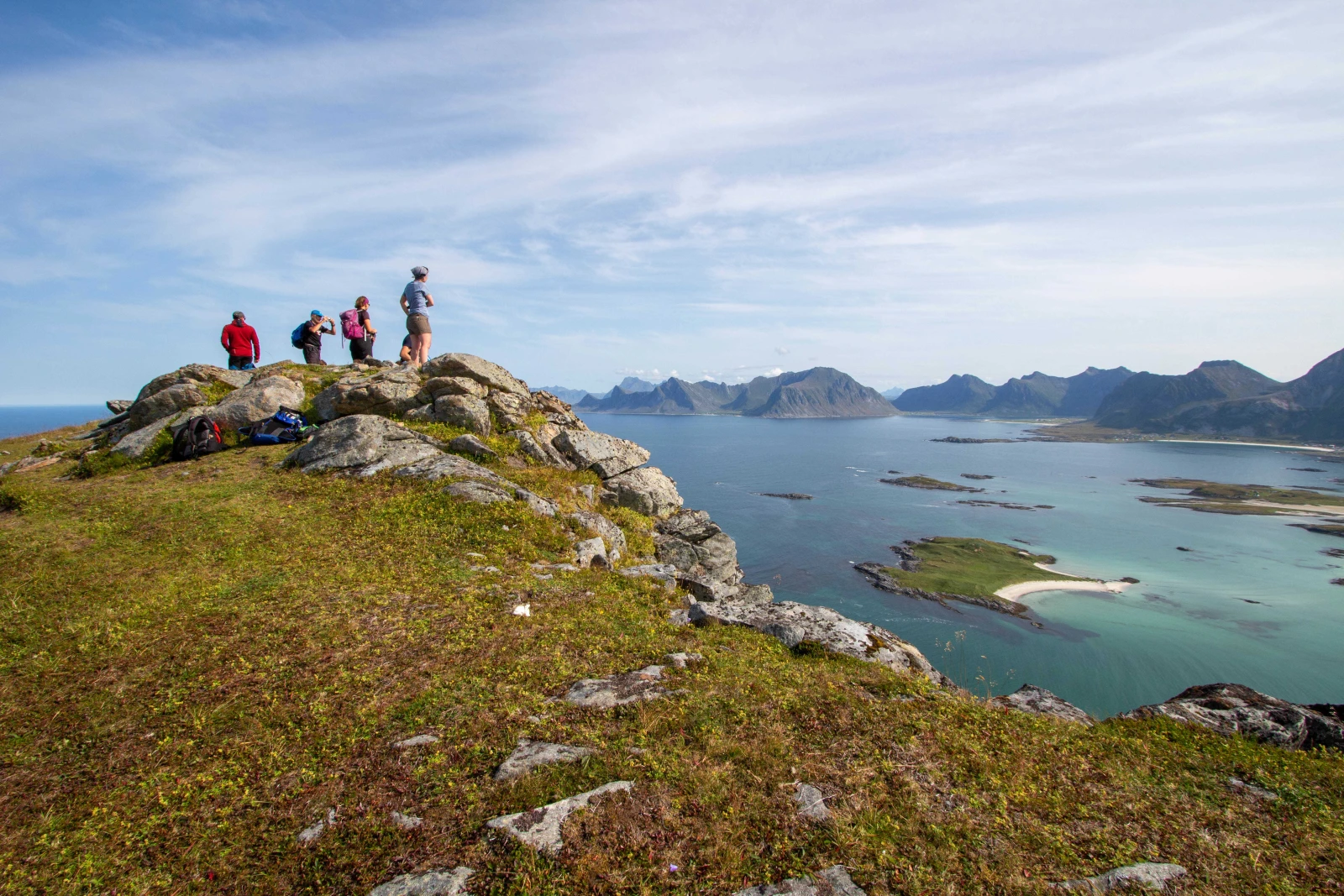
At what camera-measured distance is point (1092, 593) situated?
7331 centimetres

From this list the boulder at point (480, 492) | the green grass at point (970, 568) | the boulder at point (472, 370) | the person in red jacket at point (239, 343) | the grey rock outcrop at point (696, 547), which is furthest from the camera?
the green grass at point (970, 568)

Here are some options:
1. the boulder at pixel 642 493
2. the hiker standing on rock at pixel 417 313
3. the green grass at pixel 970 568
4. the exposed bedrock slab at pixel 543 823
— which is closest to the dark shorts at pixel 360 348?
the hiker standing on rock at pixel 417 313

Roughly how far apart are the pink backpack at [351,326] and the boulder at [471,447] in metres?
14.1

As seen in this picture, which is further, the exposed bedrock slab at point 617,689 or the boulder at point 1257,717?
the boulder at point 1257,717

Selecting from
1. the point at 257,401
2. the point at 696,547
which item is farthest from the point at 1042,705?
the point at 257,401

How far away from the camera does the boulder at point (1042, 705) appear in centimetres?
1066

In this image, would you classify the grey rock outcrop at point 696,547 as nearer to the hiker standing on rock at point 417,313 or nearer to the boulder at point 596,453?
the boulder at point 596,453

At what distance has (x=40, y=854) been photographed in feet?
18.9

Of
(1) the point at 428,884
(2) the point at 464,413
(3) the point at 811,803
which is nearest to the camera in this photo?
(1) the point at 428,884

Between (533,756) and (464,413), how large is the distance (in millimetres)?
17422

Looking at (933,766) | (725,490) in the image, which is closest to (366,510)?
(933,766)

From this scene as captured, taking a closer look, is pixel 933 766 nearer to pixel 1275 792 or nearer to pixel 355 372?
pixel 1275 792

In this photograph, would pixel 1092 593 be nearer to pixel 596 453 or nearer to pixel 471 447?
pixel 596 453

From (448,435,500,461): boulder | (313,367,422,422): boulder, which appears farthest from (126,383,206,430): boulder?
(448,435,500,461): boulder
